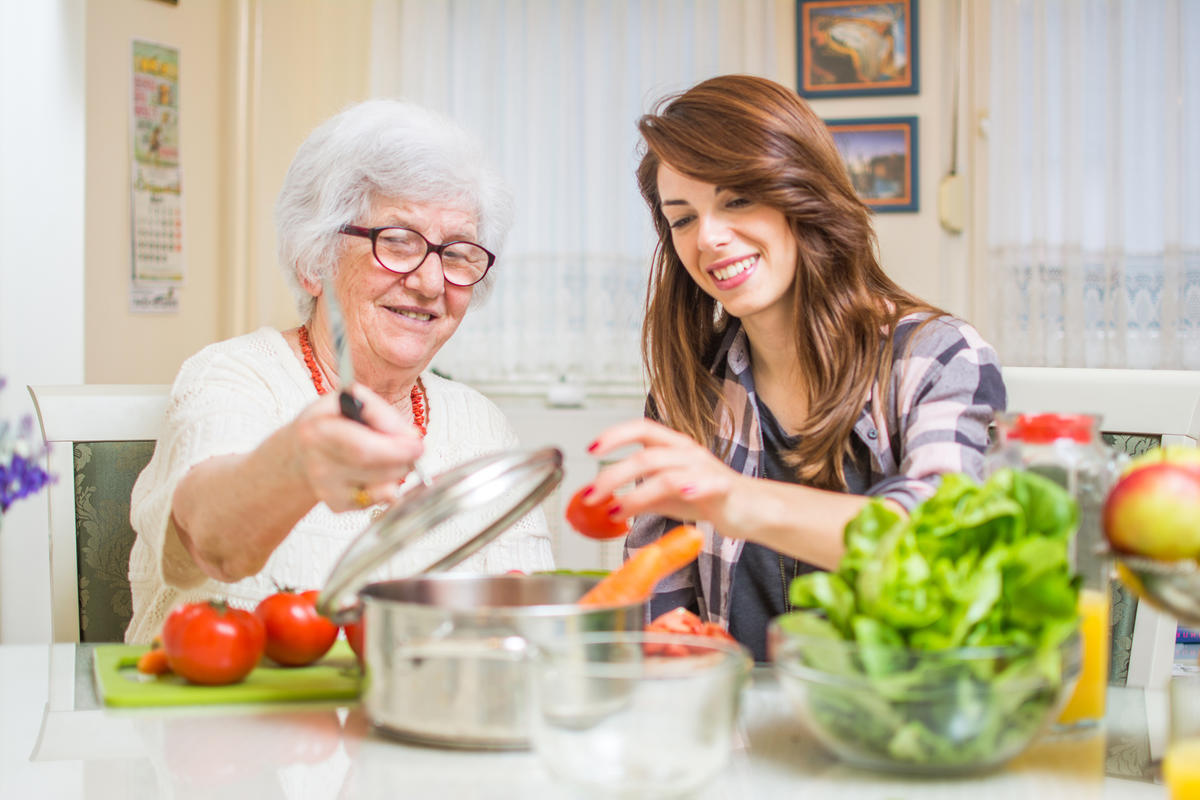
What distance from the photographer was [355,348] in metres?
1.63

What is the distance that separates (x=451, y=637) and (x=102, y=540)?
999 millimetres

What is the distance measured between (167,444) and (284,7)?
3.00 meters

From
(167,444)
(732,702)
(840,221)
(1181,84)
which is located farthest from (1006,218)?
(732,702)

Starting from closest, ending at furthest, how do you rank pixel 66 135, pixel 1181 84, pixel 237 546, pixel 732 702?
pixel 732 702 < pixel 237 546 < pixel 66 135 < pixel 1181 84

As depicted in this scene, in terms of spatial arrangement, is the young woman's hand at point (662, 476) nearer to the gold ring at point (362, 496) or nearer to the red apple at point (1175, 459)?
the gold ring at point (362, 496)

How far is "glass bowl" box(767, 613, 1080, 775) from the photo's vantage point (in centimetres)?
65

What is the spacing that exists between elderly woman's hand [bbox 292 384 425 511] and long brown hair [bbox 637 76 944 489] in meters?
0.65

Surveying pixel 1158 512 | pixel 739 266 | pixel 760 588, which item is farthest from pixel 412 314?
pixel 1158 512

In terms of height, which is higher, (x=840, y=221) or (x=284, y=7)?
(x=284, y=7)

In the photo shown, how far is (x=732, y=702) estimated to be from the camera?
2.20ft

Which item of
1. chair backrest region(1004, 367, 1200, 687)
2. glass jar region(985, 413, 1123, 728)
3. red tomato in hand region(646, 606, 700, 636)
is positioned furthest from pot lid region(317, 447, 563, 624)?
chair backrest region(1004, 367, 1200, 687)

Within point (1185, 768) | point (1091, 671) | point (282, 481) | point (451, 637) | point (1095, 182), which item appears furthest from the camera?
point (1095, 182)

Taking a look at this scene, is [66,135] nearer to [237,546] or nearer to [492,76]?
[492,76]

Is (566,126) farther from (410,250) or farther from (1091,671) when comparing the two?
(1091,671)
